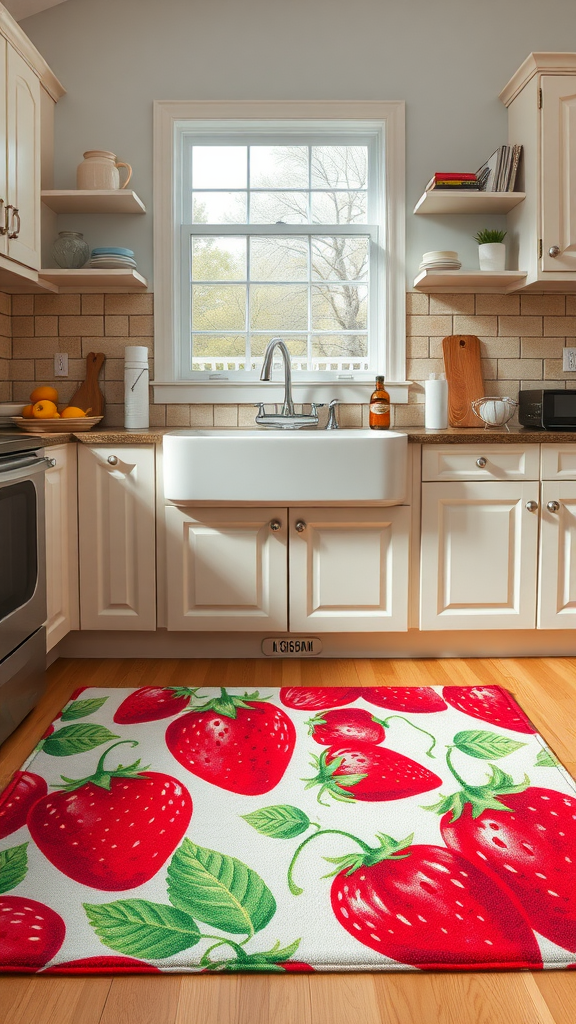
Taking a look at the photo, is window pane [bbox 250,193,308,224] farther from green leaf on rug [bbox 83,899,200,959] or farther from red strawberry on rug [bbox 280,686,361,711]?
green leaf on rug [bbox 83,899,200,959]

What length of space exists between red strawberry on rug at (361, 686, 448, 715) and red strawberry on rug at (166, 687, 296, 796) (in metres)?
0.33

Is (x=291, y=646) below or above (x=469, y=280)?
below

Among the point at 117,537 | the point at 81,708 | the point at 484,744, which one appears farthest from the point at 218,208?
the point at 484,744

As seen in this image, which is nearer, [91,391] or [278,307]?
[91,391]

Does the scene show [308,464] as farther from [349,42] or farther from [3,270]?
[349,42]

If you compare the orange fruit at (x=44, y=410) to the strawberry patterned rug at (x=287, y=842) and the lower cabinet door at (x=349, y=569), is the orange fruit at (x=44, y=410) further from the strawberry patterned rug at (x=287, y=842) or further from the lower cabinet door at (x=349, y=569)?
the strawberry patterned rug at (x=287, y=842)

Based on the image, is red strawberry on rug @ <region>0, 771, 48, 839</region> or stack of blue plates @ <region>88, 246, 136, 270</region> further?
stack of blue plates @ <region>88, 246, 136, 270</region>

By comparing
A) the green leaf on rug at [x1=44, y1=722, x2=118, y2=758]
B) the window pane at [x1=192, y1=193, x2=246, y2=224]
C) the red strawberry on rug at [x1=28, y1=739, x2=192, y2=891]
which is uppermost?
the window pane at [x1=192, y1=193, x2=246, y2=224]

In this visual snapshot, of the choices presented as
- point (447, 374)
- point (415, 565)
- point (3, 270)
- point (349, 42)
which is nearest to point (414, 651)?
point (415, 565)

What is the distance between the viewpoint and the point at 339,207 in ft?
10.8

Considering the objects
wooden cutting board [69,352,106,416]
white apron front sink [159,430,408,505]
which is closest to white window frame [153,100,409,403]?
wooden cutting board [69,352,106,416]

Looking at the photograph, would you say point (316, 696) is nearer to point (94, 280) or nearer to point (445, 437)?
point (445, 437)

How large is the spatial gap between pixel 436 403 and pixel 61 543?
1.53 metres

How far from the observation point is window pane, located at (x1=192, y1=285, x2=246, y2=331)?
3.31 meters
